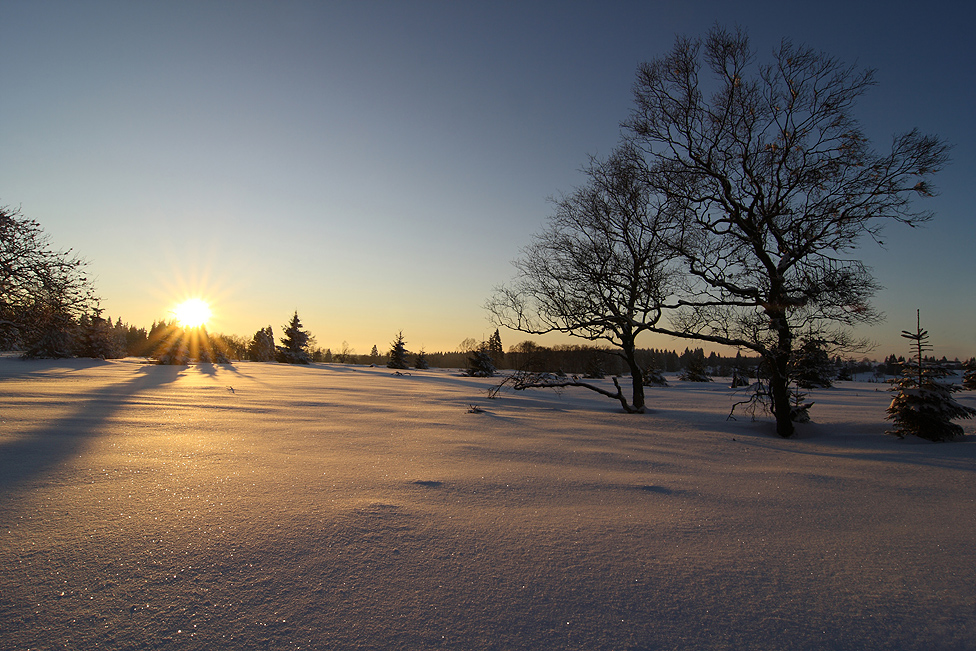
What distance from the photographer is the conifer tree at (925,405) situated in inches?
295

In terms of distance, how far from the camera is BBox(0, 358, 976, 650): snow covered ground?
1.64m

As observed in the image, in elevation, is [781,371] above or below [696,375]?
above

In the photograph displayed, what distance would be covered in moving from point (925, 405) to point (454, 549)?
9.75m

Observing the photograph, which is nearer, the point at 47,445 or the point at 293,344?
the point at 47,445

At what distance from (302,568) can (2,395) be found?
9831 millimetres

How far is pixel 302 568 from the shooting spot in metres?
2.00

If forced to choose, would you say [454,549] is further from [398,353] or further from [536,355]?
[398,353]

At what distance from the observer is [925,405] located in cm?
754

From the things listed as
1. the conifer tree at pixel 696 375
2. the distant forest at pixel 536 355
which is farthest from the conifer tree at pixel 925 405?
the conifer tree at pixel 696 375

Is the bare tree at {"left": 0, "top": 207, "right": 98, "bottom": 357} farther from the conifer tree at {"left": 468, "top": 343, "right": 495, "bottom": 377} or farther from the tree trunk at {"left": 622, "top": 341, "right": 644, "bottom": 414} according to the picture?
the conifer tree at {"left": 468, "top": 343, "right": 495, "bottom": 377}

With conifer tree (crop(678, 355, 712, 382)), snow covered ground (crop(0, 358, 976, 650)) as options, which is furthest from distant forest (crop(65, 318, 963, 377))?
snow covered ground (crop(0, 358, 976, 650))

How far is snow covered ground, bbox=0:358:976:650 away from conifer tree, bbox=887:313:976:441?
11.1ft

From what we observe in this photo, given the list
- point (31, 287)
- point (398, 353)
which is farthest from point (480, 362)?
A: point (31, 287)

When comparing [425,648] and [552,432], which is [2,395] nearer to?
[552,432]
